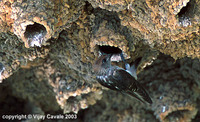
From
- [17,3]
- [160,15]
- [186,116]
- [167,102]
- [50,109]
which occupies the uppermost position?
[17,3]

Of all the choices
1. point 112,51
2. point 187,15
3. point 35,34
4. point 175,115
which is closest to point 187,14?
point 187,15

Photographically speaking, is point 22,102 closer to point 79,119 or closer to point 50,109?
point 50,109

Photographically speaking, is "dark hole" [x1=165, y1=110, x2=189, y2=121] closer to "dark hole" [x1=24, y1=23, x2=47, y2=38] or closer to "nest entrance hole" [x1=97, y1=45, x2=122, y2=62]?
"nest entrance hole" [x1=97, y1=45, x2=122, y2=62]

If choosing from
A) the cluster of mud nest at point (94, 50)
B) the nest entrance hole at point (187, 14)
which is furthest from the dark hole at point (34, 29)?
the nest entrance hole at point (187, 14)

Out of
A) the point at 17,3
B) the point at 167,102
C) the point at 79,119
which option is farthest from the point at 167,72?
the point at 17,3

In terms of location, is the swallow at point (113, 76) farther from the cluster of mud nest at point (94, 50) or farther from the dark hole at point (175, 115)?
the dark hole at point (175, 115)

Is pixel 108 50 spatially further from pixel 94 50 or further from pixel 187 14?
pixel 187 14
